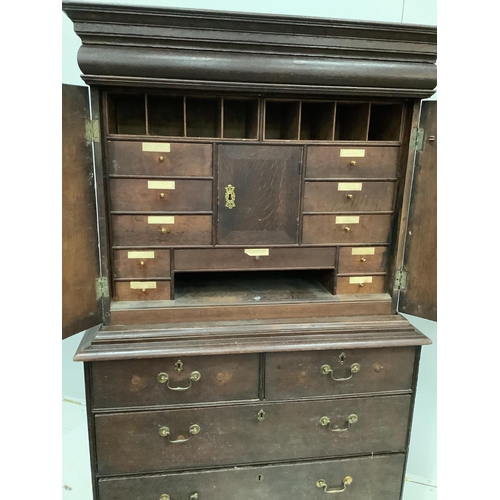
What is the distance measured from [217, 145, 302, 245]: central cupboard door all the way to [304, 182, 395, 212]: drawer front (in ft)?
0.16

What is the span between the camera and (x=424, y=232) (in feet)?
4.23

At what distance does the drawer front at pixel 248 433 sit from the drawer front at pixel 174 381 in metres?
0.04

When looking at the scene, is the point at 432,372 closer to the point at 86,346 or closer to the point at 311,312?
the point at 311,312

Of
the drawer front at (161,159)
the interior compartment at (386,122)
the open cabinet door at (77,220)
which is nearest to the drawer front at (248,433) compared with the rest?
the open cabinet door at (77,220)

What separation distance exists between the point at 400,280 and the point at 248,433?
70cm

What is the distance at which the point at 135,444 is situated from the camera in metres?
1.25

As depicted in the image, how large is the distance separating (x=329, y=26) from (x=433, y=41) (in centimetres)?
30

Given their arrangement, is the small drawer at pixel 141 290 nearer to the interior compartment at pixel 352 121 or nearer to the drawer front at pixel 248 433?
the drawer front at pixel 248 433

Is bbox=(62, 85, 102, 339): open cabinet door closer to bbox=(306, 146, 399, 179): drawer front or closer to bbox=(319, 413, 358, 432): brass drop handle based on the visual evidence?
bbox=(306, 146, 399, 179): drawer front

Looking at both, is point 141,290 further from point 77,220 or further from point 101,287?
point 77,220

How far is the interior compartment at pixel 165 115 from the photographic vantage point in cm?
140

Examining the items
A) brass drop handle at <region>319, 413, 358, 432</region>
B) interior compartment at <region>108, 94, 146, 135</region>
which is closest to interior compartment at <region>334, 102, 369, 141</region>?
interior compartment at <region>108, 94, 146, 135</region>

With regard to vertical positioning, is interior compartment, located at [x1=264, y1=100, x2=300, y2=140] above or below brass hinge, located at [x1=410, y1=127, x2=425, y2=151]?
above

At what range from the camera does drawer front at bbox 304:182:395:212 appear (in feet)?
4.19
